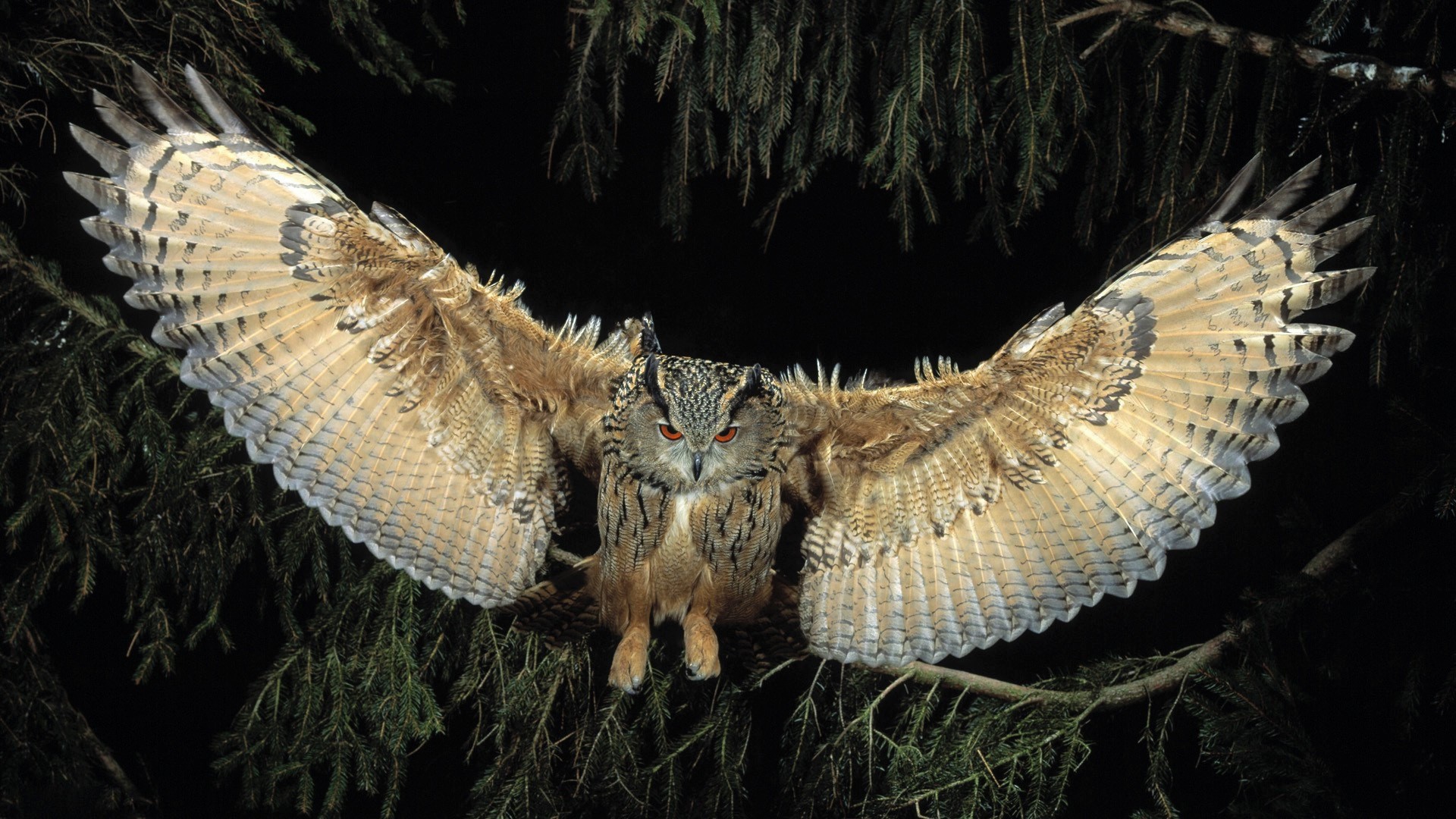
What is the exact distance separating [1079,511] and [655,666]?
119cm

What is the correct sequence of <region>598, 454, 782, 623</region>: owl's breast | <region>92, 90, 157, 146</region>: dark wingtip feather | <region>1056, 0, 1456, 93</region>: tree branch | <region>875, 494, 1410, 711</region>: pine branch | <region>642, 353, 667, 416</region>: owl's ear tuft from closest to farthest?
<region>92, 90, 157, 146</region>: dark wingtip feather, <region>642, 353, 667, 416</region>: owl's ear tuft, <region>598, 454, 782, 623</region>: owl's breast, <region>1056, 0, 1456, 93</region>: tree branch, <region>875, 494, 1410, 711</region>: pine branch

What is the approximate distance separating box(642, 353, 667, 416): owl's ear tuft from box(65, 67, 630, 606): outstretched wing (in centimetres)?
25

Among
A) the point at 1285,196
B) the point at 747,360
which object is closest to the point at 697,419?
the point at 1285,196

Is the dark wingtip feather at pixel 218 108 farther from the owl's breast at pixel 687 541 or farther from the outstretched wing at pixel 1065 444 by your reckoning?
the outstretched wing at pixel 1065 444

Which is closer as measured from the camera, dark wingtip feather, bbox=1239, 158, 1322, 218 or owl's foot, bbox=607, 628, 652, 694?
dark wingtip feather, bbox=1239, 158, 1322, 218

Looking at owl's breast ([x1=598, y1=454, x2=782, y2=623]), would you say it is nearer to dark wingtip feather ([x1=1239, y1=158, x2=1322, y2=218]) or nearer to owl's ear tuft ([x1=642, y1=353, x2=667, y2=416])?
owl's ear tuft ([x1=642, y1=353, x2=667, y2=416])

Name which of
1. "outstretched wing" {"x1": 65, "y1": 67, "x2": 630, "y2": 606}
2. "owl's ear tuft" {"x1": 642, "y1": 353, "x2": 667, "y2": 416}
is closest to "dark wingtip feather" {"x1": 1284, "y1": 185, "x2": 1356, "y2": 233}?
"owl's ear tuft" {"x1": 642, "y1": 353, "x2": 667, "y2": 416}

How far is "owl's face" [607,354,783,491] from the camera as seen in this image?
1630 mm

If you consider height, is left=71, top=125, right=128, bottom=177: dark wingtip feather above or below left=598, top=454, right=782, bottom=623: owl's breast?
above

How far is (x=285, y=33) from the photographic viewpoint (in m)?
2.58

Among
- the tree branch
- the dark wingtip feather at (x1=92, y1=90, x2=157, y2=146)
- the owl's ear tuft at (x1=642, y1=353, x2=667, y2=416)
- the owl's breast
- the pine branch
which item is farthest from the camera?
the pine branch

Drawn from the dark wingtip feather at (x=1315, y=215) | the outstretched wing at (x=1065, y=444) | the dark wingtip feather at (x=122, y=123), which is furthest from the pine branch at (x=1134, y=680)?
the dark wingtip feather at (x=122, y=123)

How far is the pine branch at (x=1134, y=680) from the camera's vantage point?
7.23 ft

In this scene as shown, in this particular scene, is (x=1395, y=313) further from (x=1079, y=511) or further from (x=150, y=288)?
(x=150, y=288)
